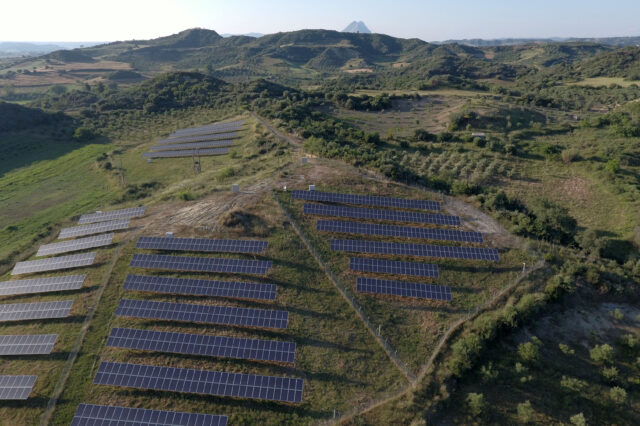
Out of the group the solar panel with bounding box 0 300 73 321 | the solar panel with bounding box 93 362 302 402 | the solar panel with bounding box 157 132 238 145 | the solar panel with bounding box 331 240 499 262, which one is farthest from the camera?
the solar panel with bounding box 157 132 238 145

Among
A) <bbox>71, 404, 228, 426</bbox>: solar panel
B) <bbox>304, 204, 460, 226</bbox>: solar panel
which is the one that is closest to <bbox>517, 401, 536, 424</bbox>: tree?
<bbox>304, 204, 460, 226</bbox>: solar panel

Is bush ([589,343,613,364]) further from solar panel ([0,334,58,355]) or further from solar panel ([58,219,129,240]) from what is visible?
solar panel ([58,219,129,240])

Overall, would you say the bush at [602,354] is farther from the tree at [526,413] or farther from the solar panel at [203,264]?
the solar panel at [203,264]

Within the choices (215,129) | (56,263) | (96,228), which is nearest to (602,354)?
(56,263)

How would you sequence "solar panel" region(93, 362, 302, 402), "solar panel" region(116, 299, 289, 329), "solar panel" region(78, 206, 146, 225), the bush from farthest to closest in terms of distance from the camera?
"solar panel" region(78, 206, 146, 225) → "solar panel" region(116, 299, 289, 329) → the bush → "solar panel" region(93, 362, 302, 402)

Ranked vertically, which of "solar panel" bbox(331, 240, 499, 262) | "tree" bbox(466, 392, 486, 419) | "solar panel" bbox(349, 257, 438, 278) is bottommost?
"tree" bbox(466, 392, 486, 419)

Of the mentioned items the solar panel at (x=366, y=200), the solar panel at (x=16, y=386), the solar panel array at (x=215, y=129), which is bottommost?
the solar panel at (x=16, y=386)

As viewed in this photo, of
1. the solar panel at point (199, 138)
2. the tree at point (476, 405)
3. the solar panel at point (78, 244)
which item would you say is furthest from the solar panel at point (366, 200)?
the solar panel at point (199, 138)
